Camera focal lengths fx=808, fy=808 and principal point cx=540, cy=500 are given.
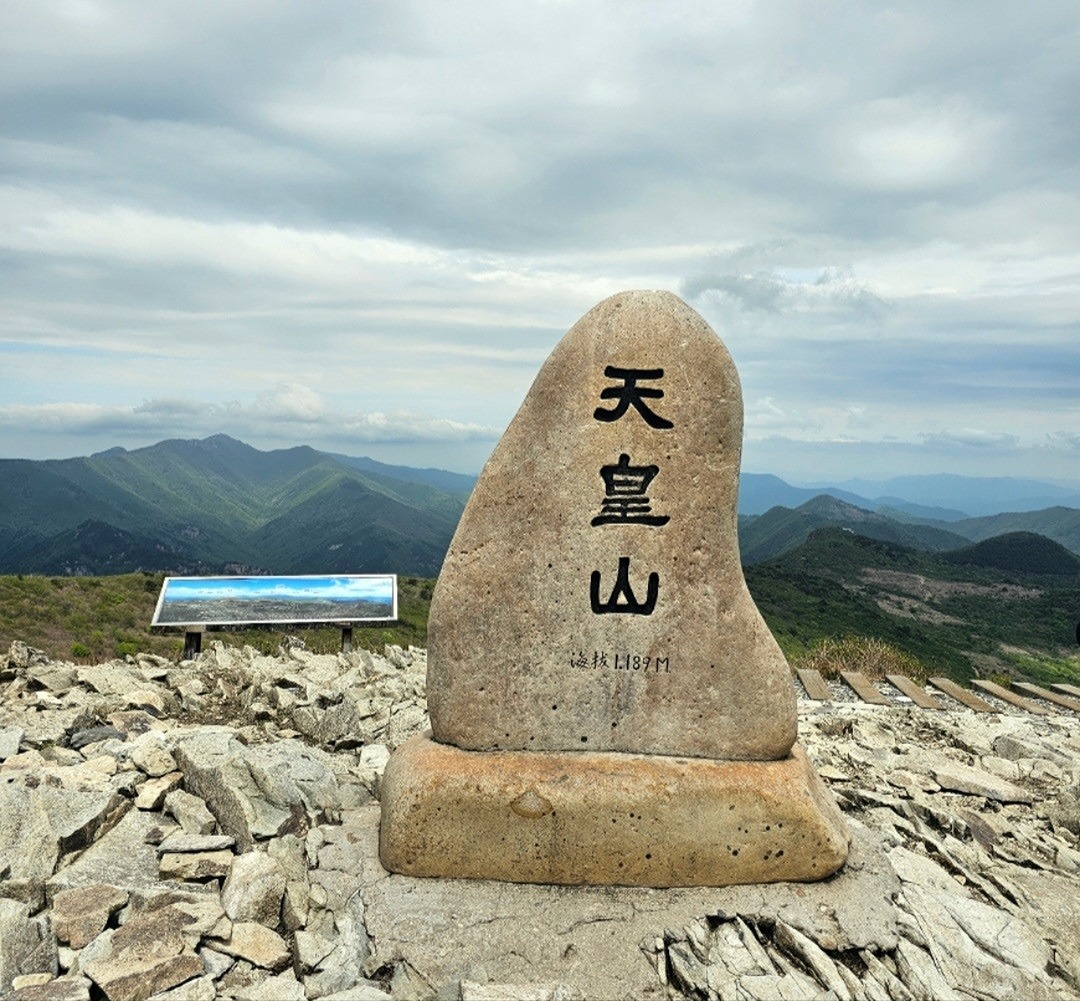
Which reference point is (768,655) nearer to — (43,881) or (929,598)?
(43,881)

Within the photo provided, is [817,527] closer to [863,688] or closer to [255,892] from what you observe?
[863,688]

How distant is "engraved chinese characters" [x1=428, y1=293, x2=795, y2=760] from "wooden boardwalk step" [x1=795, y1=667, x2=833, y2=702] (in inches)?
280

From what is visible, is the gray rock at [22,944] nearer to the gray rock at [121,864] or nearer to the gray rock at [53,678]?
the gray rock at [121,864]

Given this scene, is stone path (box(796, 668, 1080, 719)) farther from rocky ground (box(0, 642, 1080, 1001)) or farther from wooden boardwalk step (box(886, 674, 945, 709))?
rocky ground (box(0, 642, 1080, 1001))

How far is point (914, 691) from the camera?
13.3 metres

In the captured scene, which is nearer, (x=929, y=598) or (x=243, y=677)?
(x=243, y=677)

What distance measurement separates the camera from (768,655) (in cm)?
634

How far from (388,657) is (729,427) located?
9437 mm

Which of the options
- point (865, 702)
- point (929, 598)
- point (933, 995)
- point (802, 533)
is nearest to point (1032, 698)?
point (865, 702)

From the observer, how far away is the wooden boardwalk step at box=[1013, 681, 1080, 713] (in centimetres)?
1339

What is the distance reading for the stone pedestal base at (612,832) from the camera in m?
5.97

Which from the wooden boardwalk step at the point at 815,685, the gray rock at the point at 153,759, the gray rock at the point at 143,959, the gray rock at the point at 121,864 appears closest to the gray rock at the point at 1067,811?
the wooden boardwalk step at the point at 815,685

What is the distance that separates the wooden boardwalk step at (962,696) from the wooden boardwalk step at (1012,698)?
0.66m

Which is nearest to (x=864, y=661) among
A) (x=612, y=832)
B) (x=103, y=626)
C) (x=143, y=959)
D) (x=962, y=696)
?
(x=962, y=696)
